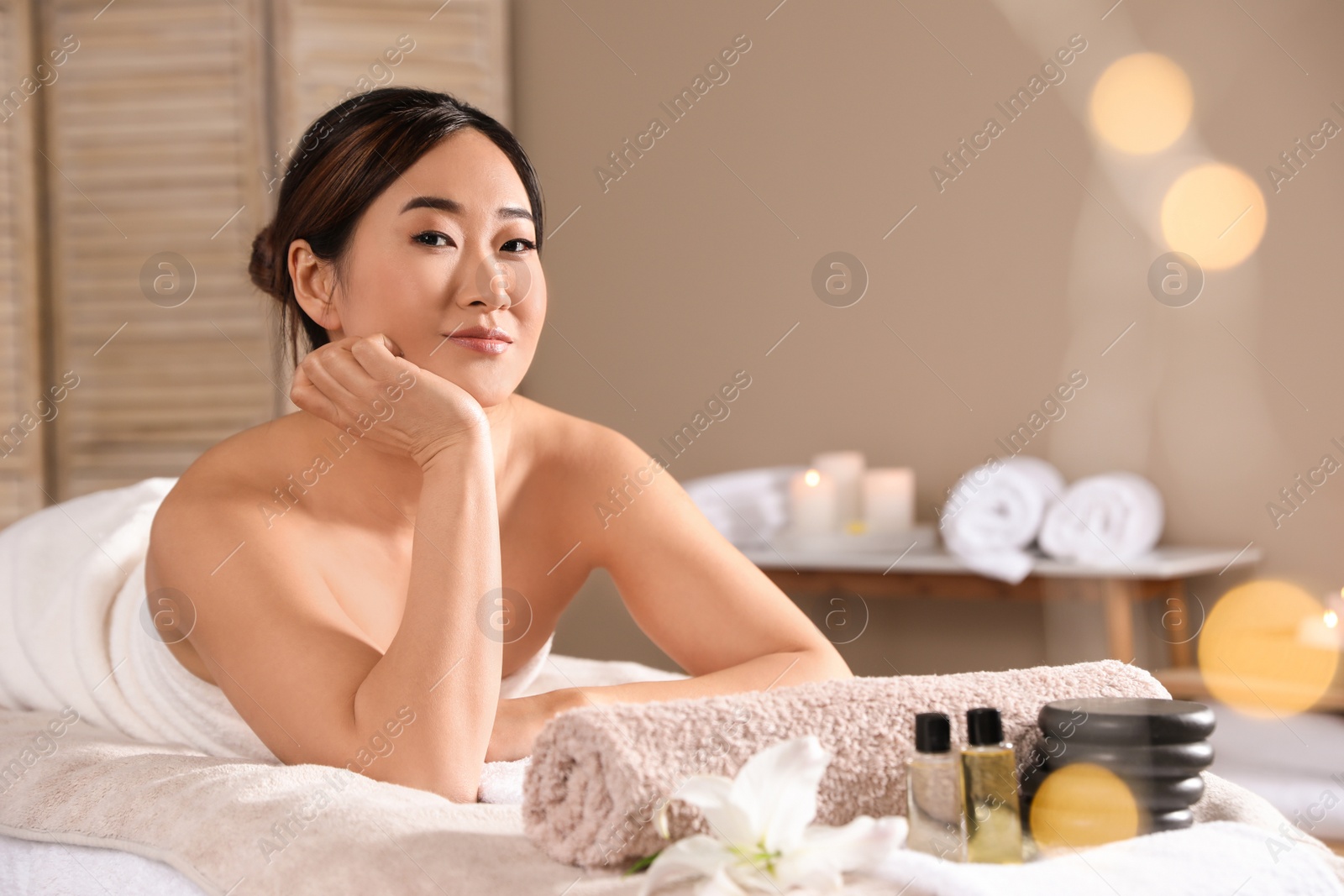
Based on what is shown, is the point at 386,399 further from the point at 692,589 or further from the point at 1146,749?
the point at 1146,749

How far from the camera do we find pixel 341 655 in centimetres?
89

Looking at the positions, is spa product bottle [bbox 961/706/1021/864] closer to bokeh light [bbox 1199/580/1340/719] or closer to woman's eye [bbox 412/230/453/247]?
woman's eye [bbox 412/230/453/247]

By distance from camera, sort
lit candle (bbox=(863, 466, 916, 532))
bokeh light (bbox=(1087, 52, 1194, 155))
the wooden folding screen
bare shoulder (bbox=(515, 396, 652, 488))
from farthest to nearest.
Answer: the wooden folding screen, lit candle (bbox=(863, 466, 916, 532)), bokeh light (bbox=(1087, 52, 1194, 155)), bare shoulder (bbox=(515, 396, 652, 488))

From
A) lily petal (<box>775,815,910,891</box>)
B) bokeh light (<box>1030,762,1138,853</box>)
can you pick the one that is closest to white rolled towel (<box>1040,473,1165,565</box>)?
A: bokeh light (<box>1030,762,1138,853</box>)

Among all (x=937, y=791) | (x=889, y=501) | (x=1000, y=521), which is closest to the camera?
(x=937, y=791)

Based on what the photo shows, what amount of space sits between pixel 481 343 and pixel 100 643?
515 millimetres

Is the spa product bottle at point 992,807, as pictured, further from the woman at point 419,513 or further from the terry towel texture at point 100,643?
the terry towel texture at point 100,643

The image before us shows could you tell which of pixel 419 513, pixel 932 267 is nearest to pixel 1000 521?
pixel 932 267

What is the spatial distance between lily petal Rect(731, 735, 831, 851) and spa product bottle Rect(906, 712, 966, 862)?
0.10 metres

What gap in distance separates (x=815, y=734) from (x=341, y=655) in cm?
41

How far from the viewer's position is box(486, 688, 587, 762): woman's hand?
3.11ft

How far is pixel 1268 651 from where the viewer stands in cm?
186

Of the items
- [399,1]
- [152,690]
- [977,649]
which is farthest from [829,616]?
[399,1]

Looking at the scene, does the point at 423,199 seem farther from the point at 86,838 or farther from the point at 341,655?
the point at 86,838
